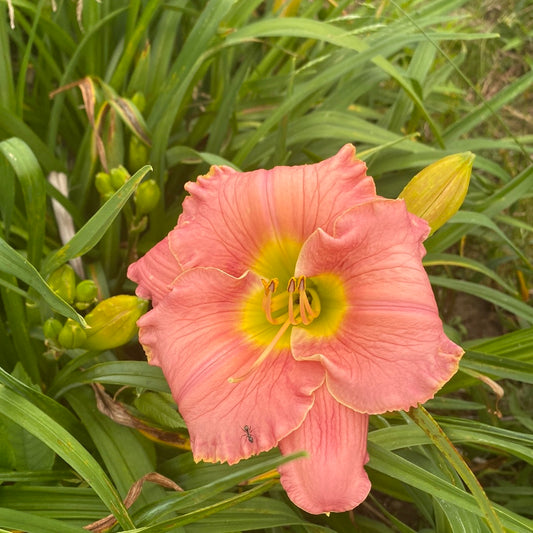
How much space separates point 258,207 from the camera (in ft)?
2.82

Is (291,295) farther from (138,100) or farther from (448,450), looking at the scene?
(138,100)

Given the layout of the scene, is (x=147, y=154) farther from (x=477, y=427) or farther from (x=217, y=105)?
(x=477, y=427)

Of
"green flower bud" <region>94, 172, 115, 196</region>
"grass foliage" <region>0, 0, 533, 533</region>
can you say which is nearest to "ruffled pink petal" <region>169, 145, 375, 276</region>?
"grass foliage" <region>0, 0, 533, 533</region>

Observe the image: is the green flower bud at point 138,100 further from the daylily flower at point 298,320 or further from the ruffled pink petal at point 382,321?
the ruffled pink petal at point 382,321

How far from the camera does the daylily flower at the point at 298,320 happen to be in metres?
0.78

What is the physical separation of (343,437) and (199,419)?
0.60 ft

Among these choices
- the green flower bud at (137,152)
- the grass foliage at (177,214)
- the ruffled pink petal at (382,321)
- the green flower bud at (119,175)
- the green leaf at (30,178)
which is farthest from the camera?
the green flower bud at (137,152)

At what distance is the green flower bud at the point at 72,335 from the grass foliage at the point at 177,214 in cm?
4

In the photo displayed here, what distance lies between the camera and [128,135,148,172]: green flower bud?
1.29 metres

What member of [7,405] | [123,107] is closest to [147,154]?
[123,107]

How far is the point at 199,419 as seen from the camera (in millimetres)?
808

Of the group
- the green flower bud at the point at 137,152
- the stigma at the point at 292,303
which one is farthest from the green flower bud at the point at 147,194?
the stigma at the point at 292,303

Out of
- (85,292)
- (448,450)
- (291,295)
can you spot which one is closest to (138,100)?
(85,292)

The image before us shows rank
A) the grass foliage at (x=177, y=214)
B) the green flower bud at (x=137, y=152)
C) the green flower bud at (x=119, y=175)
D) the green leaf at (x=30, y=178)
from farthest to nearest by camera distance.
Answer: the green flower bud at (x=137, y=152), the green flower bud at (x=119, y=175), the green leaf at (x=30, y=178), the grass foliage at (x=177, y=214)
